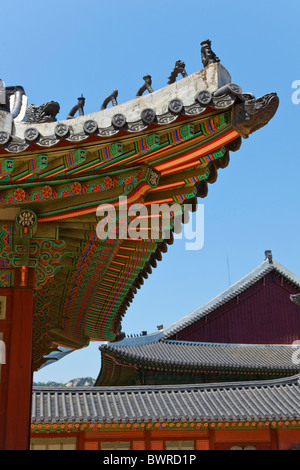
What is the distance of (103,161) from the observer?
4527mm

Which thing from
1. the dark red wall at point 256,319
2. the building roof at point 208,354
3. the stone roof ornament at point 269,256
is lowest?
the building roof at point 208,354

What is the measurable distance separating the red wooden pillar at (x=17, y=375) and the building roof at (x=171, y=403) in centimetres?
904

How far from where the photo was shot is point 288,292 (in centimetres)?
2936

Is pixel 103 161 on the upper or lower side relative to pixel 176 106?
lower

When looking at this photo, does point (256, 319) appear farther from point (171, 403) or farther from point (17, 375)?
point (17, 375)

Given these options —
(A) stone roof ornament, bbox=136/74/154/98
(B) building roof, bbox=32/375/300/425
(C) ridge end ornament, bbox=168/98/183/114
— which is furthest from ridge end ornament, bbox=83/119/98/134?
(B) building roof, bbox=32/375/300/425

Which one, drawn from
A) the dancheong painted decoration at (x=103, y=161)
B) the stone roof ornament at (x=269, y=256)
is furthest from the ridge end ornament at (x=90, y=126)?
the stone roof ornament at (x=269, y=256)

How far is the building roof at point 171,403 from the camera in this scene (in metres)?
14.0

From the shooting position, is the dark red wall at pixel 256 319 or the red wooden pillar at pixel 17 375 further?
the dark red wall at pixel 256 319

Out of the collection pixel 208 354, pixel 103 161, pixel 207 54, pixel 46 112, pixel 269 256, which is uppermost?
pixel 269 256

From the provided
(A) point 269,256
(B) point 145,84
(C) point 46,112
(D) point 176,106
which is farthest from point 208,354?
(D) point 176,106

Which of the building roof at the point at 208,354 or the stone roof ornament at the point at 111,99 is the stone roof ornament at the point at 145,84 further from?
the building roof at the point at 208,354

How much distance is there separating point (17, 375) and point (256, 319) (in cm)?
2419

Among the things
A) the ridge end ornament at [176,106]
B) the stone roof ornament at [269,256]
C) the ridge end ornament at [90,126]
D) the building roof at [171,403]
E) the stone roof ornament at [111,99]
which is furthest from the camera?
the stone roof ornament at [269,256]
